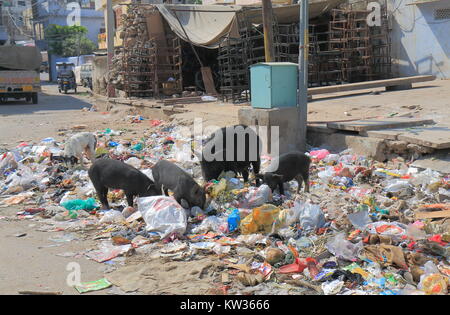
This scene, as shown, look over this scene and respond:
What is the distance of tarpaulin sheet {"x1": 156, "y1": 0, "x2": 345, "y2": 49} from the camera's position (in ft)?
49.4

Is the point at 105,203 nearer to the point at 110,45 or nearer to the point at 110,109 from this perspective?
the point at 110,109

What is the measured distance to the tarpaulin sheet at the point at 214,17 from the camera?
49.4 feet

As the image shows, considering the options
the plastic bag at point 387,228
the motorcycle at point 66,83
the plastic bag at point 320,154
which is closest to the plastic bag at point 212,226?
the plastic bag at point 387,228

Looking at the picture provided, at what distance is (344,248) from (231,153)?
287 cm

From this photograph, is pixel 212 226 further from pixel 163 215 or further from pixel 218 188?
pixel 218 188

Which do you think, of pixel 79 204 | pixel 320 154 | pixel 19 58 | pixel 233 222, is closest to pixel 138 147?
pixel 79 204

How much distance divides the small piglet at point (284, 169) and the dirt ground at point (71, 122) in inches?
88.7

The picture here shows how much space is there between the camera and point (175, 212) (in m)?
5.08

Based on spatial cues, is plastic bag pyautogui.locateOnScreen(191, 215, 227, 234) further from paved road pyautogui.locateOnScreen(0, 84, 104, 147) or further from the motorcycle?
the motorcycle

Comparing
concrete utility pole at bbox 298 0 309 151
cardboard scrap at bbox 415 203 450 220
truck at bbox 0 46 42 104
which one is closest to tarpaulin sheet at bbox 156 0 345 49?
concrete utility pole at bbox 298 0 309 151

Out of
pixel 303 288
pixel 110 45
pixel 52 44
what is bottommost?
pixel 303 288


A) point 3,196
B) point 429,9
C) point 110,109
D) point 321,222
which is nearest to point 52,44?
point 110,109

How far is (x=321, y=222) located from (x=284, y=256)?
0.82m

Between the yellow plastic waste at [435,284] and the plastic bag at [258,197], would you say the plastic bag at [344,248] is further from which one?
the plastic bag at [258,197]
